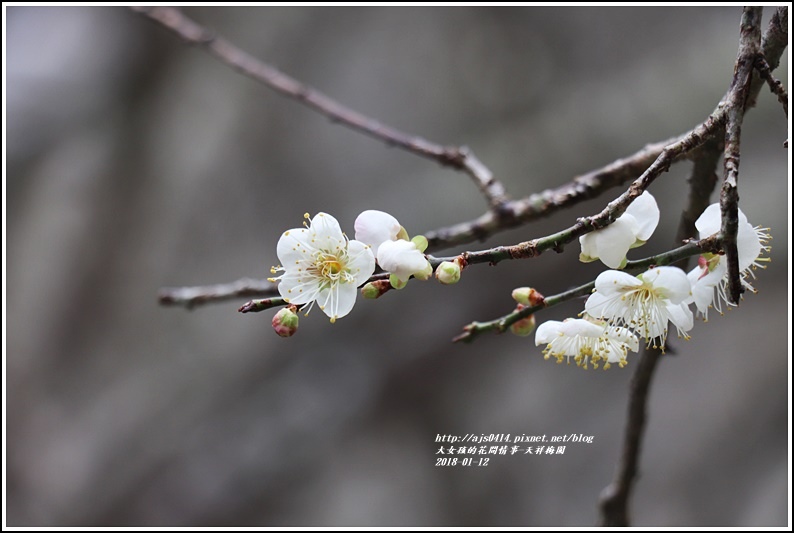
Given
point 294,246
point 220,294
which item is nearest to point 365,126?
point 220,294

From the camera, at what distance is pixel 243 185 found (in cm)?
143

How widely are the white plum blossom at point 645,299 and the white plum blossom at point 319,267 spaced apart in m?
0.13

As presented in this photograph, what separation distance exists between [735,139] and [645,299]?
3.4 inches

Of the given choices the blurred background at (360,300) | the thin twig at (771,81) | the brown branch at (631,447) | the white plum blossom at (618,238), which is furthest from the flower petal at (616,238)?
the blurred background at (360,300)

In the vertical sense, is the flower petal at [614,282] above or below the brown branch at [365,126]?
below

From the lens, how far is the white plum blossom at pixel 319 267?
299mm

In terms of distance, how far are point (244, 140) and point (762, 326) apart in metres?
1.25

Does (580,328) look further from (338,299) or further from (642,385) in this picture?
(642,385)

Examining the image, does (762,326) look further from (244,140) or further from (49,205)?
(49,205)

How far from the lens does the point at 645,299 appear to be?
29 centimetres

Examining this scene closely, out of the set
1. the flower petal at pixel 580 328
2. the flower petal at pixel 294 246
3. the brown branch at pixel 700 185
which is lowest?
the flower petal at pixel 580 328

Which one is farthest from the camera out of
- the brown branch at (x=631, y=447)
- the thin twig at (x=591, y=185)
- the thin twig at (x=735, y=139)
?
the brown branch at (x=631, y=447)

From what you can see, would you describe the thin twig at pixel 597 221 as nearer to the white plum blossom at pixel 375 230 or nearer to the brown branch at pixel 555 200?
the white plum blossom at pixel 375 230

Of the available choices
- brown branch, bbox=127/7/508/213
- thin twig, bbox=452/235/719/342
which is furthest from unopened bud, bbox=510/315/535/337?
brown branch, bbox=127/7/508/213
